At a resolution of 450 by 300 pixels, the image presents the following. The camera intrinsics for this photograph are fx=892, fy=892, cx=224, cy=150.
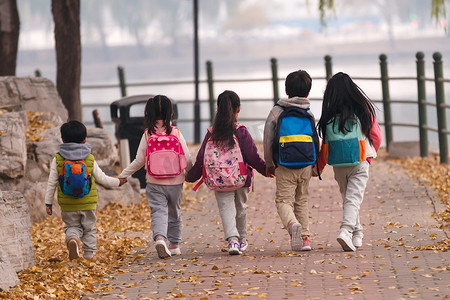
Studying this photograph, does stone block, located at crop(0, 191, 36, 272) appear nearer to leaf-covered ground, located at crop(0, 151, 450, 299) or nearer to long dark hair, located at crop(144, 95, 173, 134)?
leaf-covered ground, located at crop(0, 151, 450, 299)

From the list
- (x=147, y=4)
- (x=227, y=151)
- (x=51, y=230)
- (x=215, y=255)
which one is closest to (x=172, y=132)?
(x=227, y=151)

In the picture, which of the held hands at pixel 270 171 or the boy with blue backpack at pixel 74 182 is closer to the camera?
the boy with blue backpack at pixel 74 182

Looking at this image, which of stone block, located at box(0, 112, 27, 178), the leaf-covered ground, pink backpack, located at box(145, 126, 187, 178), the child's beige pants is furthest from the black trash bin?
the child's beige pants

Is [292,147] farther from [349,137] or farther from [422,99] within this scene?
[422,99]

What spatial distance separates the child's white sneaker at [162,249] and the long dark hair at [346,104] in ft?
5.32

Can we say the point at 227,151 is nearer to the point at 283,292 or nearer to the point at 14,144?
the point at 283,292

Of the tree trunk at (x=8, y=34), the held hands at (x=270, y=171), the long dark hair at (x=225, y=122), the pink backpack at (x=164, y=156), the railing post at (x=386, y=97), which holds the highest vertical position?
the tree trunk at (x=8, y=34)

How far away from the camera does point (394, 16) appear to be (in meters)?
108

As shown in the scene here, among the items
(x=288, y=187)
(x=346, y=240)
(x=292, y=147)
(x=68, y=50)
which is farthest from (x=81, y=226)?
(x=68, y=50)

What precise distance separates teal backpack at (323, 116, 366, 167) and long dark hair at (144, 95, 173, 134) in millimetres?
1304

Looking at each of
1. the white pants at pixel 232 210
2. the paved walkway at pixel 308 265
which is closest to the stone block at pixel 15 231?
the paved walkway at pixel 308 265

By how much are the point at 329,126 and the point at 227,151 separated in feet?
2.81

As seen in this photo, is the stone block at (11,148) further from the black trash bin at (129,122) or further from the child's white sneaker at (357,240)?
the child's white sneaker at (357,240)

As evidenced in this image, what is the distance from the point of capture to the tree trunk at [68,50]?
45.0 ft
